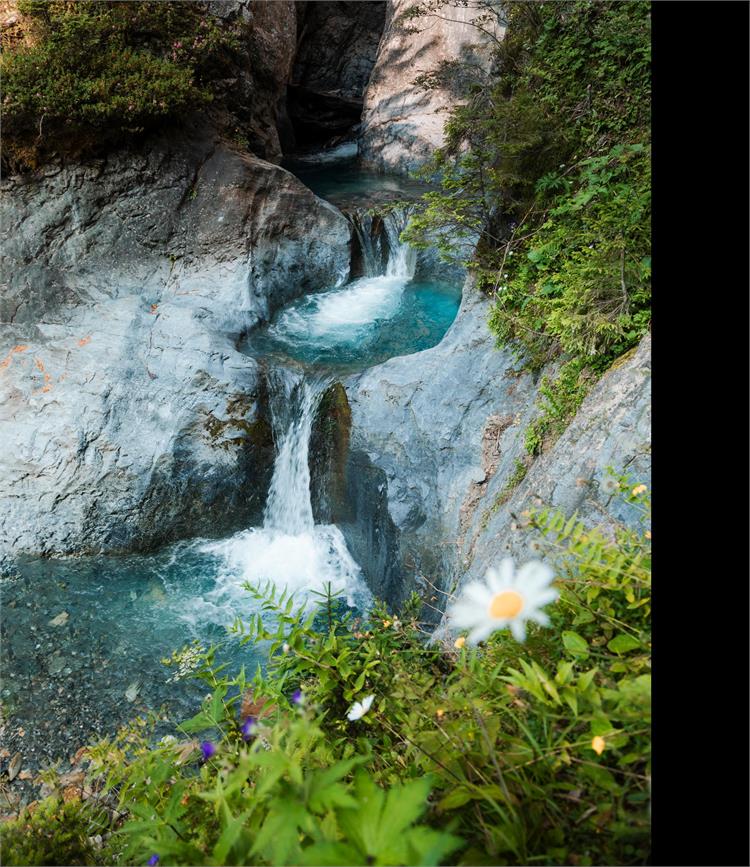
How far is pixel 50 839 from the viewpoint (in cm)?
216

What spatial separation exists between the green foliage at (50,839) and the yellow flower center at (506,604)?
6.18ft

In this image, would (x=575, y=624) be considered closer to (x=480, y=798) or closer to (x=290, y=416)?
(x=480, y=798)

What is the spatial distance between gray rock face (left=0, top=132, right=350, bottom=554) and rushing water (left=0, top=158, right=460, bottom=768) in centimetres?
33

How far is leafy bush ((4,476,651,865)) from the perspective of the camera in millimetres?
1133

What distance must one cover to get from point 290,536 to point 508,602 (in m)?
5.68

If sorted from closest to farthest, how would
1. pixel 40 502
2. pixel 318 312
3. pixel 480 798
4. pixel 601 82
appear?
pixel 480 798 → pixel 601 82 → pixel 40 502 → pixel 318 312

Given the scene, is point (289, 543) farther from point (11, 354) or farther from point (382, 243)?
point (382, 243)

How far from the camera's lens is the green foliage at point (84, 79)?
7.70m

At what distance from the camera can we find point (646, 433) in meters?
2.88

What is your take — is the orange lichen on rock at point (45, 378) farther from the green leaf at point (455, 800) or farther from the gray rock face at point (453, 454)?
the green leaf at point (455, 800)

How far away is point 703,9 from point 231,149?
32.6 feet

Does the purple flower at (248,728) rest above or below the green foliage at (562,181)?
below

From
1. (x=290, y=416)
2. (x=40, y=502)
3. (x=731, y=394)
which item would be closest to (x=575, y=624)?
(x=731, y=394)

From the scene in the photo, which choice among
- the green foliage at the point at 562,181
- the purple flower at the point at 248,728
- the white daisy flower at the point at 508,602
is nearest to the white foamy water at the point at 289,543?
the green foliage at the point at 562,181
